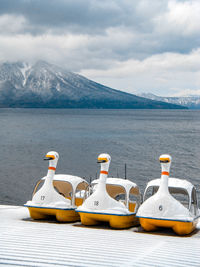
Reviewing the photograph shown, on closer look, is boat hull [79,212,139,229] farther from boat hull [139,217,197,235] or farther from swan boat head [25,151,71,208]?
swan boat head [25,151,71,208]

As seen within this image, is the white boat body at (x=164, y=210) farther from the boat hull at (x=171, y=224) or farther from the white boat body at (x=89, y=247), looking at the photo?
the white boat body at (x=89, y=247)

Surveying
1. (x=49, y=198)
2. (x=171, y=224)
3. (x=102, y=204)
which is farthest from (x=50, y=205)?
(x=171, y=224)

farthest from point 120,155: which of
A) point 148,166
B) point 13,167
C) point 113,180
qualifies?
Result: point 113,180

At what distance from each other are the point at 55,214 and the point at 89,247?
4516mm

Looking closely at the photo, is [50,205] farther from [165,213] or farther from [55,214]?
[165,213]

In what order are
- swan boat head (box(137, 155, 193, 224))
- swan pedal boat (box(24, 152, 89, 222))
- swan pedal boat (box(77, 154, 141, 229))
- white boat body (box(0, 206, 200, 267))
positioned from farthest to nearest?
1. swan pedal boat (box(24, 152, 89, 222))
2. swan pedal boat (box(77, 154, 141, 229))
3. swan boat head (box(137, 155, 193, 224))
4. white boat body (box(0, 206, 200, 267))

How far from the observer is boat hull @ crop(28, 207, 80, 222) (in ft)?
46.2

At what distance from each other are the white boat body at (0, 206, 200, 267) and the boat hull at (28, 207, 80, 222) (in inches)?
33.6

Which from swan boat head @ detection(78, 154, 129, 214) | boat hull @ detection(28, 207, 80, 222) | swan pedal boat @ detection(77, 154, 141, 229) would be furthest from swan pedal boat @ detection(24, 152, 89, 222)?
swan boat head @ detection(78, 154, 129, 214)

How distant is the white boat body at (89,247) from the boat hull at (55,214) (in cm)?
85

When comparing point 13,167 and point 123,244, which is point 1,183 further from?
point 123,244

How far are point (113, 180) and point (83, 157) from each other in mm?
42590

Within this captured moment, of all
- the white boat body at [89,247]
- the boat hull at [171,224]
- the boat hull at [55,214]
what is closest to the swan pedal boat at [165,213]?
the boat hull at [171,224]

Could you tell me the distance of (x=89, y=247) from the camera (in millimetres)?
9867
